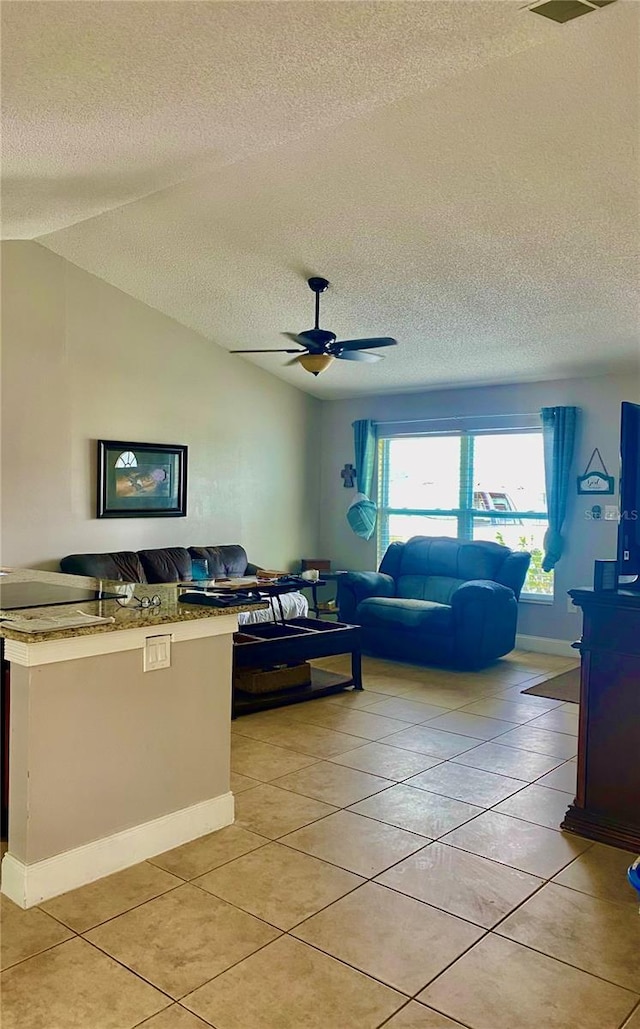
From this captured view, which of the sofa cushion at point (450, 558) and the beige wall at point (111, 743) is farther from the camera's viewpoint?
the sofa cushion at point (450, 558)

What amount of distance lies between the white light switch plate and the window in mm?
4583

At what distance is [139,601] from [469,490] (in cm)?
472

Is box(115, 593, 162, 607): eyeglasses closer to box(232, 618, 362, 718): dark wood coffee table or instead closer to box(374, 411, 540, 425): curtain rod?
box(232, 618, 362, 718): dark wood coffee table

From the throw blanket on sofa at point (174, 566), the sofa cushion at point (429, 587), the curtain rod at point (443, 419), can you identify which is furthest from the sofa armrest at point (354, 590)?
the curtain rod at point (443, 419)

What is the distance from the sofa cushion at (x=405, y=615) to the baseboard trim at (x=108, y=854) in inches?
124

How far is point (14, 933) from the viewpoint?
2.29 metres

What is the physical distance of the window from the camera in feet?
22.3

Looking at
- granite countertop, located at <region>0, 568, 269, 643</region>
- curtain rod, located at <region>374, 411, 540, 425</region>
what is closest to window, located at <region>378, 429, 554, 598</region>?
curtain rod, located at <region>374, 411, 540, 425</region>

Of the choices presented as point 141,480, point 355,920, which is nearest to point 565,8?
point 355,920

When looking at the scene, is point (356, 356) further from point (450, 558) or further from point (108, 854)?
point (108, 854)

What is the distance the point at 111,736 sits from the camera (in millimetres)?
2699

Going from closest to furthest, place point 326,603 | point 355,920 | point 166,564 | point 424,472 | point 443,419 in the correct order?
1. point 355,920
2. point 166,564
3. point 443,419
4. point 424,472
5. point 326,603

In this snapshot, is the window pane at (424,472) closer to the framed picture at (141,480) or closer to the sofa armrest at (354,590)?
the sofa armrest at (354,590)

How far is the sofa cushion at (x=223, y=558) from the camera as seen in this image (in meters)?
6.59
